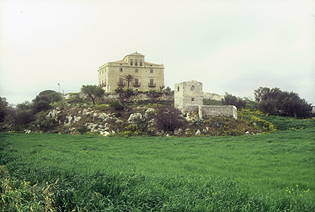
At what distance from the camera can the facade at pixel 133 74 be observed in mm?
53594

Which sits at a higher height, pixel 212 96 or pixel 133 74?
pixel 133 74

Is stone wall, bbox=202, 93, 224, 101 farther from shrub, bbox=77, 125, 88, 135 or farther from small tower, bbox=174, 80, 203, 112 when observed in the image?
shrub, bbox=77, 125, 88, 135

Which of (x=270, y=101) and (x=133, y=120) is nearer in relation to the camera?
(x=133, y=120)

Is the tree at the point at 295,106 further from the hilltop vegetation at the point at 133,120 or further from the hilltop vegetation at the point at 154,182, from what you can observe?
the hilltop vegetation at the point at 154,182

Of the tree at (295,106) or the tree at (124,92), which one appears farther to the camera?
the tree at (124,92)

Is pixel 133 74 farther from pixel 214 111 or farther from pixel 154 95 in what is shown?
pixel 214 111

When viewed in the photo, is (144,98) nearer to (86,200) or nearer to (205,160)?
(205,160)

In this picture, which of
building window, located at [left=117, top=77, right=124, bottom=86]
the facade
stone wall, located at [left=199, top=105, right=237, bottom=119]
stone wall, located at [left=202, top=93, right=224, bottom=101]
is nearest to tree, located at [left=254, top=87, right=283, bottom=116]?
stone wall, located at [left=202, top=93, right=224, bottom=101]

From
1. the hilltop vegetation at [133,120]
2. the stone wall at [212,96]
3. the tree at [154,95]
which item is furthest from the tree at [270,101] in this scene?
the tree at [154,95]

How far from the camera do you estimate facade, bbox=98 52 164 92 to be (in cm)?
5359

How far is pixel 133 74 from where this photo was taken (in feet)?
181

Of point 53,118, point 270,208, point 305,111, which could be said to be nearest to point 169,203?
point 270,208

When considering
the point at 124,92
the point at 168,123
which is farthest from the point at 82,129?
the point at 124,92

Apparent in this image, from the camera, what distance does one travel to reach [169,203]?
12.6 feet
